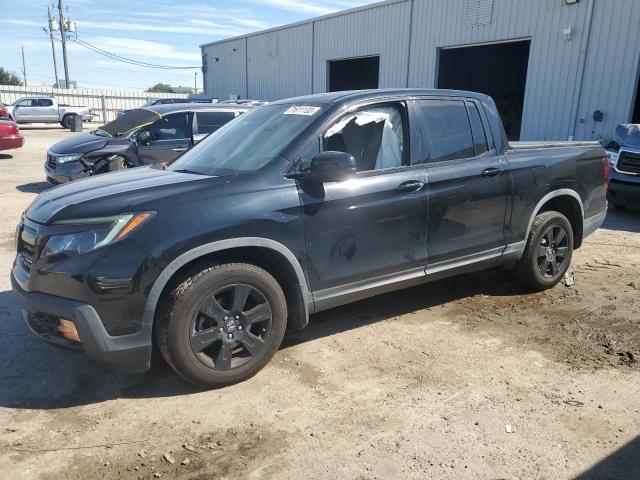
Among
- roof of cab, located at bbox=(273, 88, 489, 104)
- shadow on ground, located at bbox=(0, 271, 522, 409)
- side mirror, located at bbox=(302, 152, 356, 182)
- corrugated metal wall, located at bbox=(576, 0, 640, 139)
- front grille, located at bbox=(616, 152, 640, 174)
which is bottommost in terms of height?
shadow on ground, located at bbox=(0, 271, 522, 409)

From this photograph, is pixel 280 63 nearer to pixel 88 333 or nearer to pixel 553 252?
pixel 553 252

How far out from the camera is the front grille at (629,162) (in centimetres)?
864

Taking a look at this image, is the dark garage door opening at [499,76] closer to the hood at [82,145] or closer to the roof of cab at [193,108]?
the roof of cab at [193,108]

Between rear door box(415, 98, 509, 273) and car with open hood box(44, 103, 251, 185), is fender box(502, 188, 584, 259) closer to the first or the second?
rear door box(415, 98, 509, 273)

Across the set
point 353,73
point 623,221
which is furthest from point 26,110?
point 623,221

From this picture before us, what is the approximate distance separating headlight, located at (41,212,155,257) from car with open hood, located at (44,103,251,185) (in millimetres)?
5857

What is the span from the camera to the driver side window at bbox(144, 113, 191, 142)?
893cm

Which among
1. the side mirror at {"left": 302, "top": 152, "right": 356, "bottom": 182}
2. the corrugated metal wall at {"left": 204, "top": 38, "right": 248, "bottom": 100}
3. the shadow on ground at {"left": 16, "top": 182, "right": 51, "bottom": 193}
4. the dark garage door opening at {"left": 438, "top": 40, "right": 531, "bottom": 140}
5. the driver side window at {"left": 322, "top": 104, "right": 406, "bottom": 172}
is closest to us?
the side mirror at {"left": 302, "top": 152, "right": 356, "bottom": 182}

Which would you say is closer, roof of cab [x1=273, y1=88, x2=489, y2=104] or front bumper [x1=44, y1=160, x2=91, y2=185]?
roof of cab [x1=273, y1=88, x2=489, y2=104]

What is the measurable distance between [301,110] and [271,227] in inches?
42.9

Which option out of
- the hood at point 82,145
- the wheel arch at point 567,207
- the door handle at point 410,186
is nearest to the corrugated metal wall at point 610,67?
the wheel arch at point 567,207

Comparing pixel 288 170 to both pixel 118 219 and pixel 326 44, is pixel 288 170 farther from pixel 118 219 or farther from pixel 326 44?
pixel 326 44

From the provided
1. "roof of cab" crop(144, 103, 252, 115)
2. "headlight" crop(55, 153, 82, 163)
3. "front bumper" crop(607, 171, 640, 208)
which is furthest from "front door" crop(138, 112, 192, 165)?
"front bumper" crop(607, 171, 640, 208)

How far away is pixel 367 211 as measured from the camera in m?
3.65
